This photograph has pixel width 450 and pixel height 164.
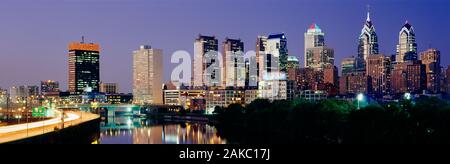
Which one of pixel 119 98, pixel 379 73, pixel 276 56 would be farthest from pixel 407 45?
pixel 119 98

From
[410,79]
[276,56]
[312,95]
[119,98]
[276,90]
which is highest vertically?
[276,56]

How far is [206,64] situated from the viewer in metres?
52.3

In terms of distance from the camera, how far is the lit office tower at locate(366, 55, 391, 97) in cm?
4647

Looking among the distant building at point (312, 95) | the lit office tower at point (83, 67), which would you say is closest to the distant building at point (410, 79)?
the distant building at point (312, 95)

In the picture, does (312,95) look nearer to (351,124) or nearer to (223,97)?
(223,97)

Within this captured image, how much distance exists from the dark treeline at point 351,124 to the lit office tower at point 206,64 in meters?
28.4

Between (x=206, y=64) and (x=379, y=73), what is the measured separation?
608 inches

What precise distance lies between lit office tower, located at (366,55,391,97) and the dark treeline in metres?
29.2

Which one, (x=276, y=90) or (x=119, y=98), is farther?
(x=119, y=98)

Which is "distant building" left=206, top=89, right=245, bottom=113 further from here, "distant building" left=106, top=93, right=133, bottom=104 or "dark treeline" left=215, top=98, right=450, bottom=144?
"distant building" left=106, top=93, right=133, bottom=104
